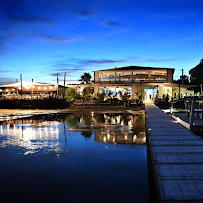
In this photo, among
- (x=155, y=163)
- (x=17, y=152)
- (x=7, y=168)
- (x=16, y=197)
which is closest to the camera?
(x=16, y=197)

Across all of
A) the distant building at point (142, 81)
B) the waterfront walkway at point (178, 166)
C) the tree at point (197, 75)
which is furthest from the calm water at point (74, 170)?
the tree at point (197, 75)

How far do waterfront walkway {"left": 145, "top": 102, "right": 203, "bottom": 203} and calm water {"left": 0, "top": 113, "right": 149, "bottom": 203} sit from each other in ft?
1.76

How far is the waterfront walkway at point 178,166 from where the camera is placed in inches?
170

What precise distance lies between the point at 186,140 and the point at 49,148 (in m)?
4.67

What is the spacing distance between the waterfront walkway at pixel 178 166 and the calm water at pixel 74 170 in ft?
1.76

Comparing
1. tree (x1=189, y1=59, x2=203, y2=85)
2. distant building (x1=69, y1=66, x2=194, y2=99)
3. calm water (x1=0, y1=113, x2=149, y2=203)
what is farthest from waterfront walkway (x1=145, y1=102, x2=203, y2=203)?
tree (x1=189, y1=59, x2=203, y2=85)

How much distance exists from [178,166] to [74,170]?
8.49ft

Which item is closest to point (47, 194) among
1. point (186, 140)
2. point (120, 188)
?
point (120, 188)

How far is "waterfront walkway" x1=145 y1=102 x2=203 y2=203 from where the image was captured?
14.2 ft

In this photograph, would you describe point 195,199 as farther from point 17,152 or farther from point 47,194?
point 17,152

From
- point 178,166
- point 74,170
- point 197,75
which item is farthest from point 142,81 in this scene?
point 178,166

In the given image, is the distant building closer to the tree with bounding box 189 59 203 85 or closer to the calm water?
the tree with bounding box 189 59 203 85

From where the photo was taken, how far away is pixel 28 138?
11.3m

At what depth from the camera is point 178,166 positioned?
5.67 m
